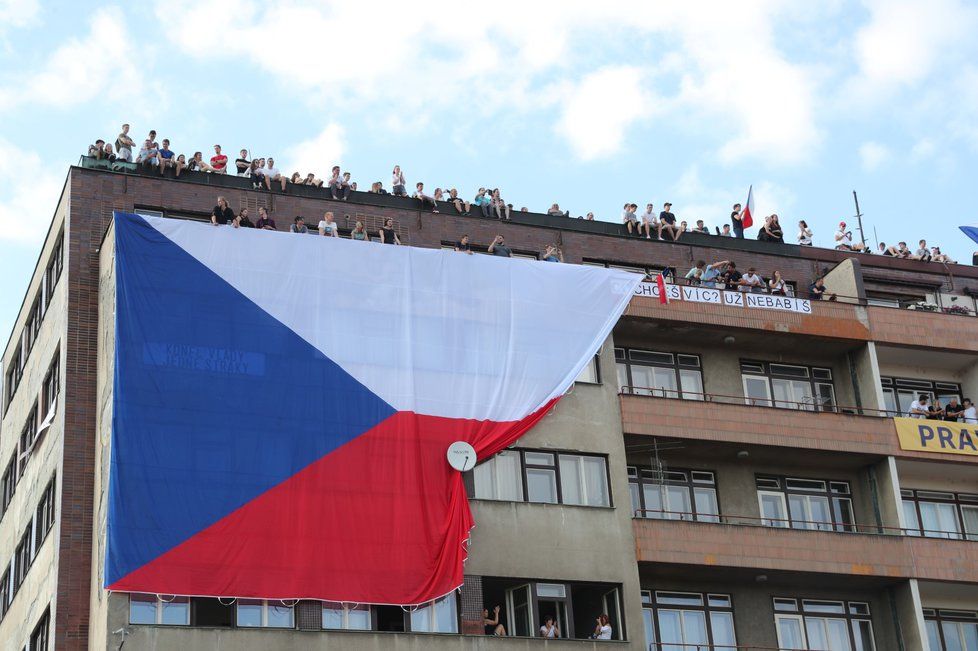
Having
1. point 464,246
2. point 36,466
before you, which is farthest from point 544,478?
point 36,466

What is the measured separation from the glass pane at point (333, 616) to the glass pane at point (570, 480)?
8.19 m

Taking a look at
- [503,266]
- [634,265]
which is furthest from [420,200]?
[634,265]

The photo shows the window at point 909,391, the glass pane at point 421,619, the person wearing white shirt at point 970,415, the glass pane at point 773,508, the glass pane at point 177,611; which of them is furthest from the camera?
the window at point 909,391

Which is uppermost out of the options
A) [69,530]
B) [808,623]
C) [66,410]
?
[66,410]

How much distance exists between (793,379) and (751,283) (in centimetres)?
383

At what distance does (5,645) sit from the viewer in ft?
174

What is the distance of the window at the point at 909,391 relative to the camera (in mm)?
58312

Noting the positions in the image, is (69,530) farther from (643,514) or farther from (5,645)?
(643,514)

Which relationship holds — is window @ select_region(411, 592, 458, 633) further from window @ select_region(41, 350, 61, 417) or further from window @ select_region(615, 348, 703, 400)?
window @ select_region(41, 350, 61, 417)

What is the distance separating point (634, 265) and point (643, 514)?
970 cm

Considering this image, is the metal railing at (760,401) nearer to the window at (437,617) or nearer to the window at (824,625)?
the window at (824,625)

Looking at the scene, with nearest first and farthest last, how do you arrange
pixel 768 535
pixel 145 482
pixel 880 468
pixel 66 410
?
→ pixel 145 482 → pixel 66 410 → pixel 768 535 → pixel 880 468

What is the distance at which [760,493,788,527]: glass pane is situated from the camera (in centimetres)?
5409

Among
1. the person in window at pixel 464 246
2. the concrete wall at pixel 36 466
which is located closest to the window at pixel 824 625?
the person in window at pixel 464 246
